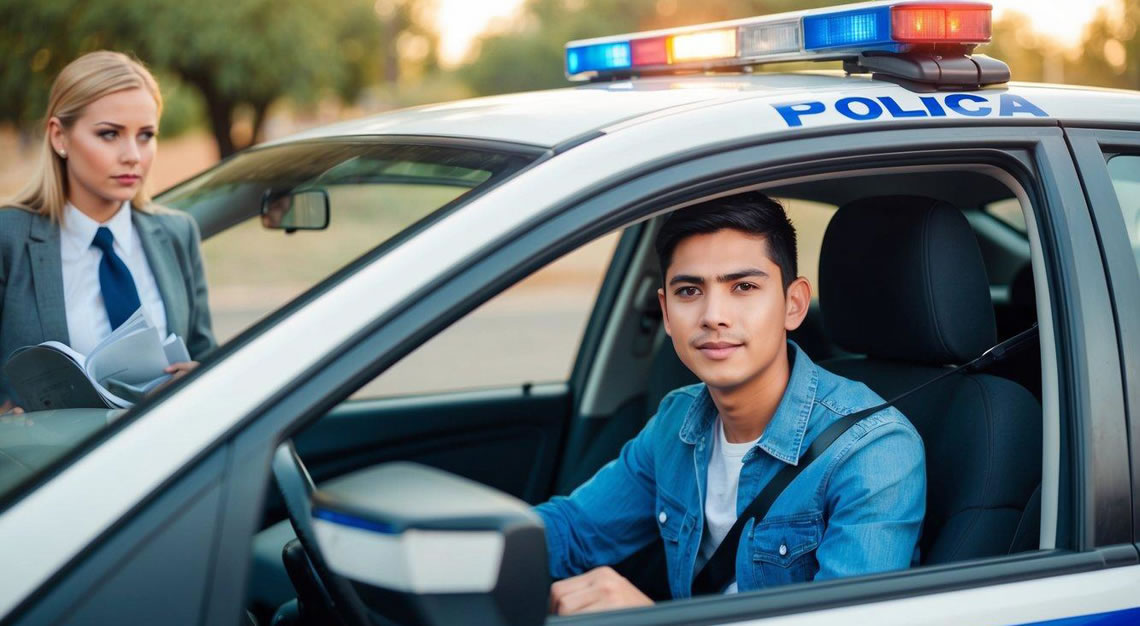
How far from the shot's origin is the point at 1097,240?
65.4 inches

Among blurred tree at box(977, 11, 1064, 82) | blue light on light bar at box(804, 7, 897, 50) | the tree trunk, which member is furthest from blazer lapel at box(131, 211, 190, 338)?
blurred tree at box(977, 11, 1064, 82)

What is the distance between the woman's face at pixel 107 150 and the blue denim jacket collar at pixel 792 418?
4.25ft

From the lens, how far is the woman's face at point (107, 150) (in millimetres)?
2490

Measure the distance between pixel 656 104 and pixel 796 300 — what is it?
1.70 ft

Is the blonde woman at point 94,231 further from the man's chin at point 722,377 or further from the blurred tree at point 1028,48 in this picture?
the blurred tree at point 1028,48

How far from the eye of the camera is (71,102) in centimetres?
253

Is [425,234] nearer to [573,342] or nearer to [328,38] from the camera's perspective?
[573,342]

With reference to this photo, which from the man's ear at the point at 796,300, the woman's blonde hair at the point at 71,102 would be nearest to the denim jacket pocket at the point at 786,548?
the man's ear at the point at 796,300

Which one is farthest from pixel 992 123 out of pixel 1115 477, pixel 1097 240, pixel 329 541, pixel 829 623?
pixel 329 541

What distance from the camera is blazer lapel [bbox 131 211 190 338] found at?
2.50 metres

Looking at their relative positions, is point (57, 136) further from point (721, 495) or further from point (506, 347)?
point (506, 347)

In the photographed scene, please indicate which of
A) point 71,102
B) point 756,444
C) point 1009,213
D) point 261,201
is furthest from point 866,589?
point 1009,213

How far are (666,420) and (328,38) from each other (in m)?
18.8

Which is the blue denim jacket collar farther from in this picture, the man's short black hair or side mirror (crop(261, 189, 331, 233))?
side mirror (crop(261, 189, 331, 233))
